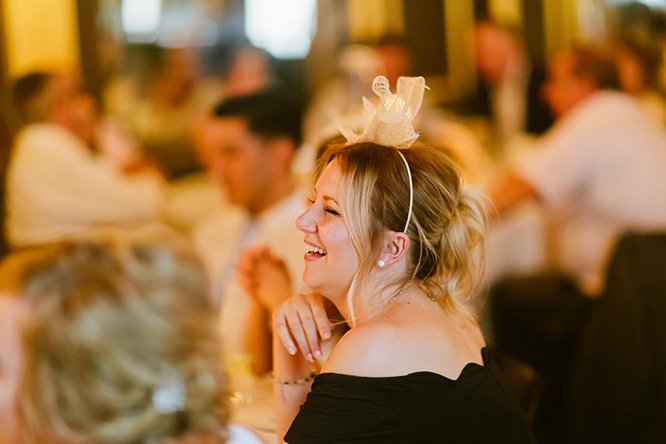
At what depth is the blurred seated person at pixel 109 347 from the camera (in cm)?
118

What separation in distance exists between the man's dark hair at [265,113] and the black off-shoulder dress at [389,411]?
5.88ft

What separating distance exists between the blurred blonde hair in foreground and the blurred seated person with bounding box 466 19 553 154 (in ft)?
16.1

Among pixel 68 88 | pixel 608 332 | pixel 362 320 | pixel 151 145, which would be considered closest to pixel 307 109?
pixel 151 145

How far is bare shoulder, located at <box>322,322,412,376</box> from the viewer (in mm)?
1598

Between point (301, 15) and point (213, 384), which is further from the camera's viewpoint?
point (301, 15)

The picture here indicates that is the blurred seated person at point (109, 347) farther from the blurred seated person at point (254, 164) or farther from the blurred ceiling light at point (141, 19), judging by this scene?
the blurred ceiling light at point (141, 19)

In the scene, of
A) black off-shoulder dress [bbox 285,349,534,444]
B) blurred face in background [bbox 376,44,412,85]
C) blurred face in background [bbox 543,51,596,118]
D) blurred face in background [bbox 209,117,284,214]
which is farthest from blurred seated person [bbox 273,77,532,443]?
blurred face in background [bbox 376,44,412,85]

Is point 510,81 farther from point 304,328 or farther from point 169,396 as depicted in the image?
point 169,396

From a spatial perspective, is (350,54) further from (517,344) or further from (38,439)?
(38,439)

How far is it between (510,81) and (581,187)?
2483 mm

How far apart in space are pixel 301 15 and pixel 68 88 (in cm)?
263

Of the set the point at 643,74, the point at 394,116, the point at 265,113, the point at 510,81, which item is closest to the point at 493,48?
the point at 510,81

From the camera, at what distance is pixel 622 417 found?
2922mm

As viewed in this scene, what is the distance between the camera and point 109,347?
117 centimetres
